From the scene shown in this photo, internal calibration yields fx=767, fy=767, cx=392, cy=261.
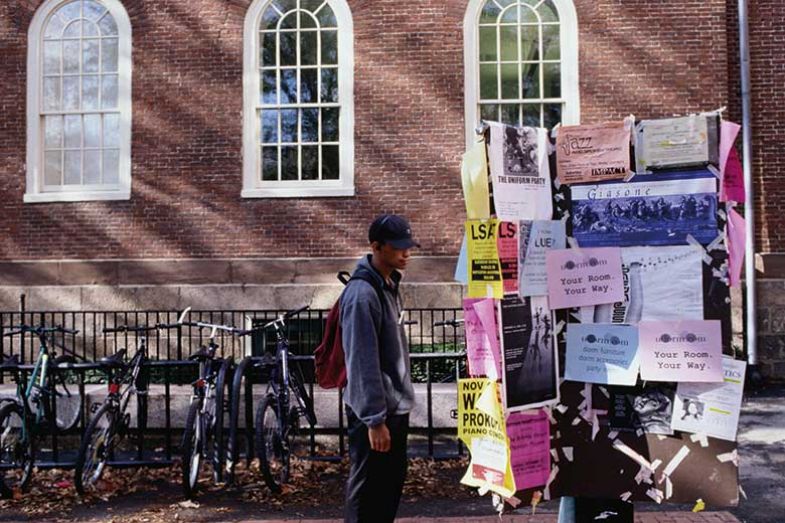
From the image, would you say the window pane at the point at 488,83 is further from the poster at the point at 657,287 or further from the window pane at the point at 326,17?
the poster at the point at 657,287

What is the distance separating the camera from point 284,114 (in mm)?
13242

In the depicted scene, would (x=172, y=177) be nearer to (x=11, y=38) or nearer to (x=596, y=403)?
(x=11, y=38)

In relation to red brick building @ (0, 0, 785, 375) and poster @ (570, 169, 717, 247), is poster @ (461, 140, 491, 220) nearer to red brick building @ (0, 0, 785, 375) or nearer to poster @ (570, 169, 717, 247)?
poster @ (570, 169, 717, 247)

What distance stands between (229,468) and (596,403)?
12.6ft

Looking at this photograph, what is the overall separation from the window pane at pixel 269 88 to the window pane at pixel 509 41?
12.9 feet

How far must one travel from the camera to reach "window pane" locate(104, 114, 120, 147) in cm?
1337

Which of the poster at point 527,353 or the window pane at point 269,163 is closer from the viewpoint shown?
the poster at point 527,353

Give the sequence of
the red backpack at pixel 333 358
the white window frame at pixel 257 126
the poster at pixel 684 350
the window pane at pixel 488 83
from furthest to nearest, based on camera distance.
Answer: the window pane at pixel 488 83 → the white window frame at pixel 257 126 → the red backpack at pixel 333 358 → the poster at pixel 684 350

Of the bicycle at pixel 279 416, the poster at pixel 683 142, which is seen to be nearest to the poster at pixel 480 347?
the poster at pixel 683 142

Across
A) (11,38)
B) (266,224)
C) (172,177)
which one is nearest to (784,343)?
(266,224)

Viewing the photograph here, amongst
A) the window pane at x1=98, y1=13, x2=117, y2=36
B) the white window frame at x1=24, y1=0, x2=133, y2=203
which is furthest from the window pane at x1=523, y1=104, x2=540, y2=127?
the window pane at x1=98, y1=13, x2=117, y2=36

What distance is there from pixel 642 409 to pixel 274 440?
374 centimetres

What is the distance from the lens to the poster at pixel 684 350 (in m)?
3.44

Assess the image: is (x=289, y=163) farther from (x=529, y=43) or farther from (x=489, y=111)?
(x=529, y=43)
